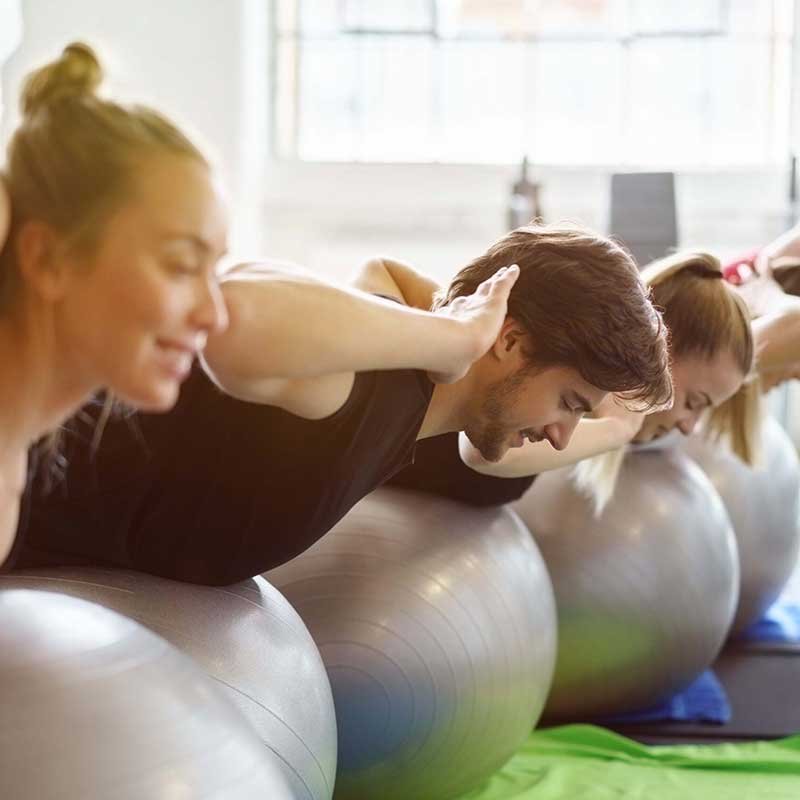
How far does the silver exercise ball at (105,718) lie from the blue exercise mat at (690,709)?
168 centimetres

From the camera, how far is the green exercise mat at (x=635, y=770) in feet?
7.79

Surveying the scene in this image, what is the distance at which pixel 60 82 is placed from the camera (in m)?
1.09

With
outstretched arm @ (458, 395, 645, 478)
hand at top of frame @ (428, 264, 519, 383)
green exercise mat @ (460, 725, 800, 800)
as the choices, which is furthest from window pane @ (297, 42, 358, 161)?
hand at top of frame @ (428, 264, 519, 383)

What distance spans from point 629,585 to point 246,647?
1.22 meters

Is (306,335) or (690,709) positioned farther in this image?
(690,709)

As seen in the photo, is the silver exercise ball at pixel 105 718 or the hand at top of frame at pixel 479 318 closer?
the silver exercise ball at pixel 105 718

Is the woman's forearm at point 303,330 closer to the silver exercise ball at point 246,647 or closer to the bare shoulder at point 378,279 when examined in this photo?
the silver exercise ball at point 246,647

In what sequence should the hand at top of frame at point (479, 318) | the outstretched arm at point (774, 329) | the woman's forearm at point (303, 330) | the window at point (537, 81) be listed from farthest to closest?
the window at point (537, 81), the outstretched arm at point (774, 329), the hand at top of frame at point (479, 318), the woman's forearm at point (303, 330)

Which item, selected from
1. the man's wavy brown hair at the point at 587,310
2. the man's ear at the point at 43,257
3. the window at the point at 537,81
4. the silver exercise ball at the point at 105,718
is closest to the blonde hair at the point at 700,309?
the man's wavy brown hair at the point at 587,310

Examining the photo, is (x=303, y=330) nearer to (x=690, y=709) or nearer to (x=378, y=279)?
(x=378, y=279)

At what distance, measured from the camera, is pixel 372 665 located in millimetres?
1957

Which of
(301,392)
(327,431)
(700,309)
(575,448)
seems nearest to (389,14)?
(700,309)

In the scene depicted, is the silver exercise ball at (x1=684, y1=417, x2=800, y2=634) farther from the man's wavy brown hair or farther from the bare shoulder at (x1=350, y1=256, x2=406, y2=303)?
the man's wavy brown hair

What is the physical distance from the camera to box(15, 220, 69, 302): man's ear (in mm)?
1057
